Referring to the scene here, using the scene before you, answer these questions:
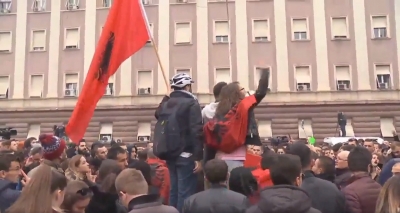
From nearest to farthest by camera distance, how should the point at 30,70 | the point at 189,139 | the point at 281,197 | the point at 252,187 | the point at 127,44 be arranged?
the point at 281,197 → the point at 252,187 → the point at 189,139 → the point at 127,44 → the point at 30,70

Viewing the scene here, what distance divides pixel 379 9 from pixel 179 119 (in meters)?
23.9

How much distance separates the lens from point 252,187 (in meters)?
4.27

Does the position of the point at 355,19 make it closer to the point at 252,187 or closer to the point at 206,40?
the point at 206,40

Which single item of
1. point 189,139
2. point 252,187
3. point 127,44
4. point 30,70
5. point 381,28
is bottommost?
point 252,187

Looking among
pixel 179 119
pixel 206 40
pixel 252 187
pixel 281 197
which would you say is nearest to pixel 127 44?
pixel 179 119

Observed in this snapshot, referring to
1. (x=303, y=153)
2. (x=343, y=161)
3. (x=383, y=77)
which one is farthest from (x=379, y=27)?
(x=303, y=153)

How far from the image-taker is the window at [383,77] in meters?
25.5

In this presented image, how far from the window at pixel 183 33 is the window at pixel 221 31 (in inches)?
59.6

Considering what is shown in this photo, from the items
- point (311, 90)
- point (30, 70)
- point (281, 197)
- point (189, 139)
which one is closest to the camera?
point (281, 197)

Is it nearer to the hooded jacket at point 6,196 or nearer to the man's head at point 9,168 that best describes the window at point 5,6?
the man's head at point 9,168

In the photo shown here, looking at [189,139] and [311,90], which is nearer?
[189,139]

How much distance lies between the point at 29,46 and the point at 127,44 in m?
22.1

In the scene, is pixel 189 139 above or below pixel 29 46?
below

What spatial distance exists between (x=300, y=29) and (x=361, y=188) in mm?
23191
